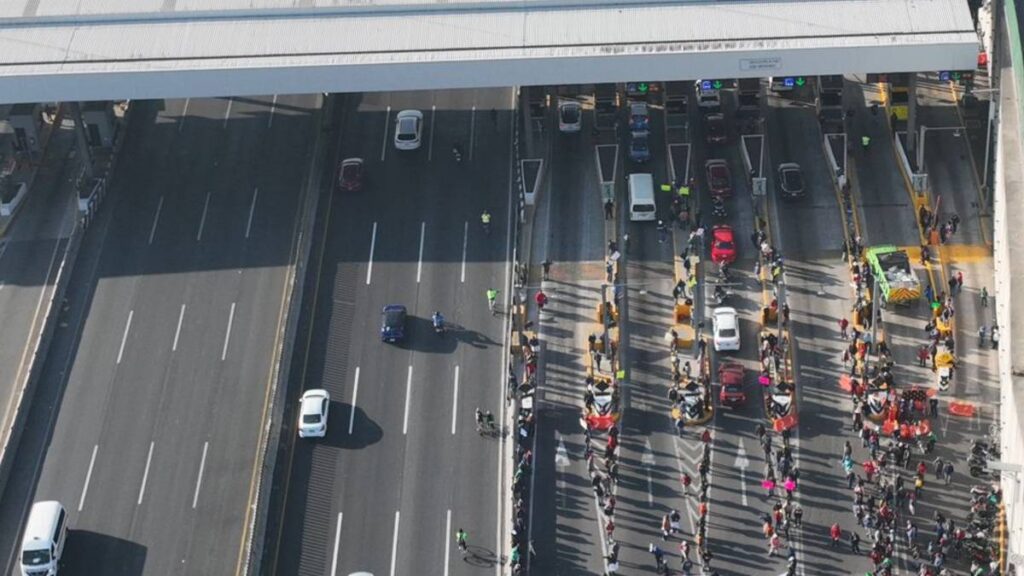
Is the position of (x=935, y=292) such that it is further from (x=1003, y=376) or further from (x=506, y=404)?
(x=506, y=404)

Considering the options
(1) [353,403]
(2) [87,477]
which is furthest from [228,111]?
(2) [87,477]

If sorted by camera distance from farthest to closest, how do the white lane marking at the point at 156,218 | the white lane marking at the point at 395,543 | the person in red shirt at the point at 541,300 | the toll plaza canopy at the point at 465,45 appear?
1. the white lane marking at the point at 156,218
2. the toll plaza canopy at the point at 465,45
3. the person in red shirt at the point at 541,300
4. the white lane marking at the point at 395,543

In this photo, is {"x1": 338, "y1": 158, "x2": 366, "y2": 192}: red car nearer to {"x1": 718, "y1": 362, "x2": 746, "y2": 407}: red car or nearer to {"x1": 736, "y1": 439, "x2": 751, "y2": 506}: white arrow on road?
{"x1": 718, "y1": 362, "x2": 746, "y2": 407}: red car

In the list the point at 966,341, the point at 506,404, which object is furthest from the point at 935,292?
the point at 506,404

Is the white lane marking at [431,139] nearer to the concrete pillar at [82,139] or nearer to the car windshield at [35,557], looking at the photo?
the concrete pillar at [82,139]

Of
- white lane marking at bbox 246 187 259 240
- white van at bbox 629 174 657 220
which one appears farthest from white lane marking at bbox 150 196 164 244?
white van at bbox 629 174 657 220

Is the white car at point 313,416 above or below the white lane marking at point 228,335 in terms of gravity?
below

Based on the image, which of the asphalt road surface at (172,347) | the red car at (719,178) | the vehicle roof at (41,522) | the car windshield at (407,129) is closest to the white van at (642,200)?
the red car at (719,178)
